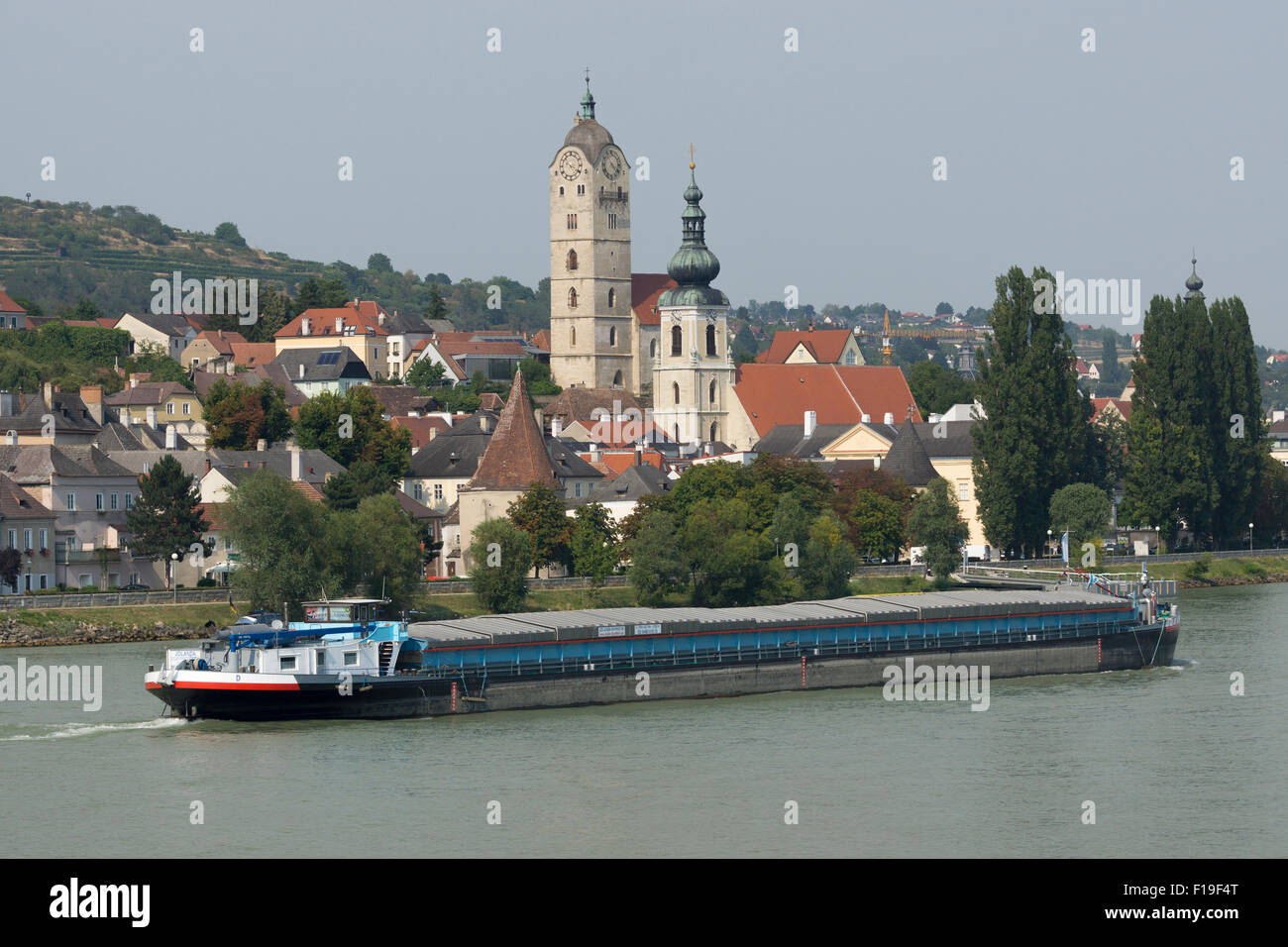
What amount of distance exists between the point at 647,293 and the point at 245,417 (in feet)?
170

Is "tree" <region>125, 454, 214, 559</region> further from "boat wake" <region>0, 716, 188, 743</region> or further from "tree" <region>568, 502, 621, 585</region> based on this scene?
"boat wake" <region>0, 716, 188, 743</region>

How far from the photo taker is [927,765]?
42906 millimetres

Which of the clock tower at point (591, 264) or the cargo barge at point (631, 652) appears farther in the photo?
the clock tower at point (591, 264)

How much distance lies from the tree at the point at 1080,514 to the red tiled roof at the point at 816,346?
233 feet

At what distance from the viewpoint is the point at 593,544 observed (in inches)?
3314

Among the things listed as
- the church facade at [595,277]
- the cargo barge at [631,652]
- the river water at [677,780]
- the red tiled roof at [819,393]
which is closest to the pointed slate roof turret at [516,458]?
the cargo barge at [631,652]

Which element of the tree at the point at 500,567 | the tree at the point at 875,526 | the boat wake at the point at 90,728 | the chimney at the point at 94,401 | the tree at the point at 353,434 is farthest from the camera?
the tree at the point at 353,434

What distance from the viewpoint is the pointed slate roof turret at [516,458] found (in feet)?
287

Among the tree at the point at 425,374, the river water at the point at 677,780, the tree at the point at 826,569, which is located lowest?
the river water at the point at 677,780

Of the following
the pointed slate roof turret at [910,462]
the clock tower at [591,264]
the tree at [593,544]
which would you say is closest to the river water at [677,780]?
the tree at [593,544]

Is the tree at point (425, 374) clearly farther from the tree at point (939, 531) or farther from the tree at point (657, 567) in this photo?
the tree at point (657, 567)

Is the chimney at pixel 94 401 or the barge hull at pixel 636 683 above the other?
the chimney at pixel 94 401

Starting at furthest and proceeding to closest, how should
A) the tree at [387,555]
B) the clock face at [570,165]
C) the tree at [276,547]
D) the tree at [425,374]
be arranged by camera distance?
1. the clock face at [570,165]
2. the tree at [425,374]
3. the tree at [387,555]
4. the tree at [276,547]

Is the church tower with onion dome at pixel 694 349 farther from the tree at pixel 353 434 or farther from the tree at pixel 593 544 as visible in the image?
the tree at pixel 593 544
